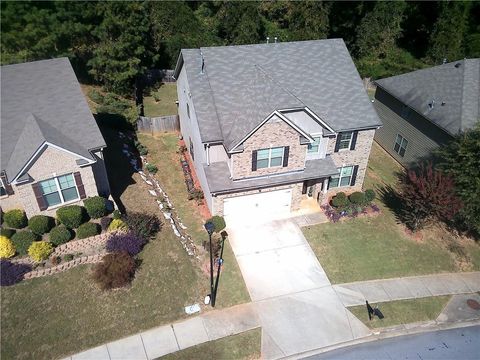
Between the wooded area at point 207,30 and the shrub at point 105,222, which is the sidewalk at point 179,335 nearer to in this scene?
the shrub at point 105,222

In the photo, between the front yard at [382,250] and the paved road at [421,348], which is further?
the front yard at [382,250]

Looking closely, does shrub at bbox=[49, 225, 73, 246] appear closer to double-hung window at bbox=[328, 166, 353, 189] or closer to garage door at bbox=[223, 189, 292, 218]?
garage door at bbox=[223, 189, 292, 218]

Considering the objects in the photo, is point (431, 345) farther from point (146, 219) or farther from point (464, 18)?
point (464, 18)

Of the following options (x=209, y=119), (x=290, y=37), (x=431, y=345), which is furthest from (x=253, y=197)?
(x=290, y=37)

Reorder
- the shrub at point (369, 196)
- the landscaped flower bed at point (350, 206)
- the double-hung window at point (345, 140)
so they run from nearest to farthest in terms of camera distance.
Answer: the double-hung window at point (345, 140) → the landscaped flower bed at point (350, 206) → the shrub at point (369, 196)

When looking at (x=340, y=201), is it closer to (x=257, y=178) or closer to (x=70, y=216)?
(x=257, y=178)

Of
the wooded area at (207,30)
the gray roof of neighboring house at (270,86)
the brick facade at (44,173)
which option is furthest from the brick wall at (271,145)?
the wooded area at (207,30)
